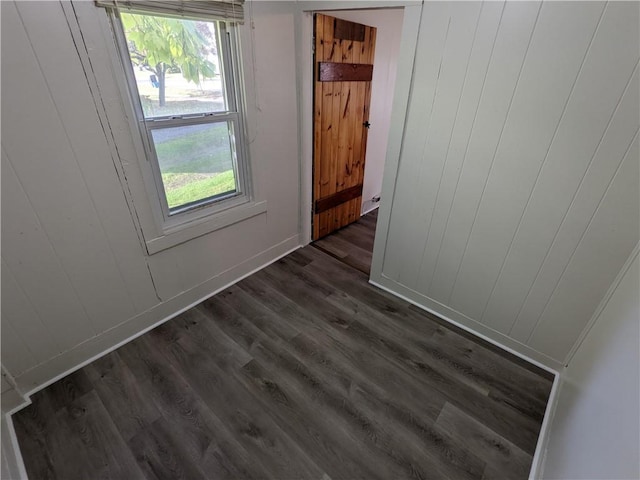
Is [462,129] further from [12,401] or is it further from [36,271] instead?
[12,401]

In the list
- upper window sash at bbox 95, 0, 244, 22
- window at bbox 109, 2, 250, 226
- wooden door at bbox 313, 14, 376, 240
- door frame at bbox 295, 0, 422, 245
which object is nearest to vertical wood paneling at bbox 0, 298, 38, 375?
window at bbox 109, 2, 250, 226

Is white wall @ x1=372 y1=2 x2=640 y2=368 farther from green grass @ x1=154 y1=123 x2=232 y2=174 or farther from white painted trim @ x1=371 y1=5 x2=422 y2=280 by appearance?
green grass @ x1=154 y1=123 x2=232 y2=174

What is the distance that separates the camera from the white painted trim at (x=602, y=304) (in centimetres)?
140

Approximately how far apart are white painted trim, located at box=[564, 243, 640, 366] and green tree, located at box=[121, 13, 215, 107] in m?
2.42

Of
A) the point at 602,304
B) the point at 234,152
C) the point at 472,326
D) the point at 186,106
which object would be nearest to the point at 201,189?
the point at 234,152

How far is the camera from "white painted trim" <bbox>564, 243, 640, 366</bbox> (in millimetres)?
1405

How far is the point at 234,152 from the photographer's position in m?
2.18

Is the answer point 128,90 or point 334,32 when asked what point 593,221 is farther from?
point 128,90

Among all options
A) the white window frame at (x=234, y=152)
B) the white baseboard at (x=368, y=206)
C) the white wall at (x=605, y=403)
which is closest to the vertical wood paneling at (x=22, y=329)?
the white window frame at (x=234, y=152)

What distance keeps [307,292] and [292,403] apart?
0.92 meters

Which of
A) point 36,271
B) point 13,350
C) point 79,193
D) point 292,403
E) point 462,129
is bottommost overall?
point 292,403

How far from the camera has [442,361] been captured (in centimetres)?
191

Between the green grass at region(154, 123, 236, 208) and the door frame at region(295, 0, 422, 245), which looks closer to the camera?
the door frame at region(295, 0, 422, 245)

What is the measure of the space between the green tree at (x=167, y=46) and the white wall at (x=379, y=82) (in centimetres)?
111
